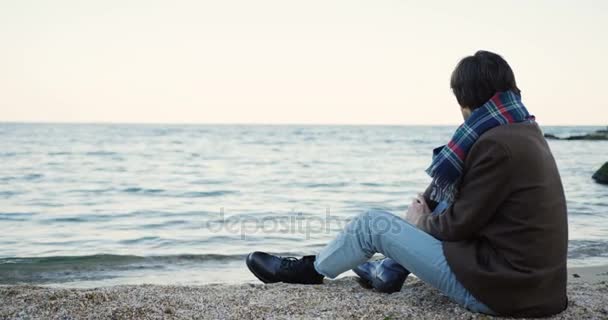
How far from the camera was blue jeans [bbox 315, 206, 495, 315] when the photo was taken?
3.34 m

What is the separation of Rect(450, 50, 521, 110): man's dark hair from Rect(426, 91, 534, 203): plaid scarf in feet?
0.13

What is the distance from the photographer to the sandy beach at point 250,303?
3441 mm

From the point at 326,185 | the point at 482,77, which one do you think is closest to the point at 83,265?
the point at 482,77

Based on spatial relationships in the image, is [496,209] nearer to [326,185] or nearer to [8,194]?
[8,194]

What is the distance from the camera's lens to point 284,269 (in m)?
4.24

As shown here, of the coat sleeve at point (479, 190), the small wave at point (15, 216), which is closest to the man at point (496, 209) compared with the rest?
the coat sleeve at point (479, 190)

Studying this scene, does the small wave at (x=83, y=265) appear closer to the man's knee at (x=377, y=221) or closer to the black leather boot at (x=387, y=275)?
the black leather boot at (x=387, y=275)

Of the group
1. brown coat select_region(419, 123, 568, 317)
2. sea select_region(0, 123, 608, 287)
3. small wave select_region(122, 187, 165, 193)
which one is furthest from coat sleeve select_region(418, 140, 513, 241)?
small wave select_region(122, 187, 165, 193)

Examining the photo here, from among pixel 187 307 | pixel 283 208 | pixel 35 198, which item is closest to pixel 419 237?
pixel 187 307

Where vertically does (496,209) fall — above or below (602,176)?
above

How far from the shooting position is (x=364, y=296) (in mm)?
3926

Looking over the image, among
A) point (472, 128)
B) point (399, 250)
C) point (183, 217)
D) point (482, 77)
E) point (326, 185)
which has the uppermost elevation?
point (482, 77)

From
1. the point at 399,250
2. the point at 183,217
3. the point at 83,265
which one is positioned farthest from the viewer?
the point at 183,217

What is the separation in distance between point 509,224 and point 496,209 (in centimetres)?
10
